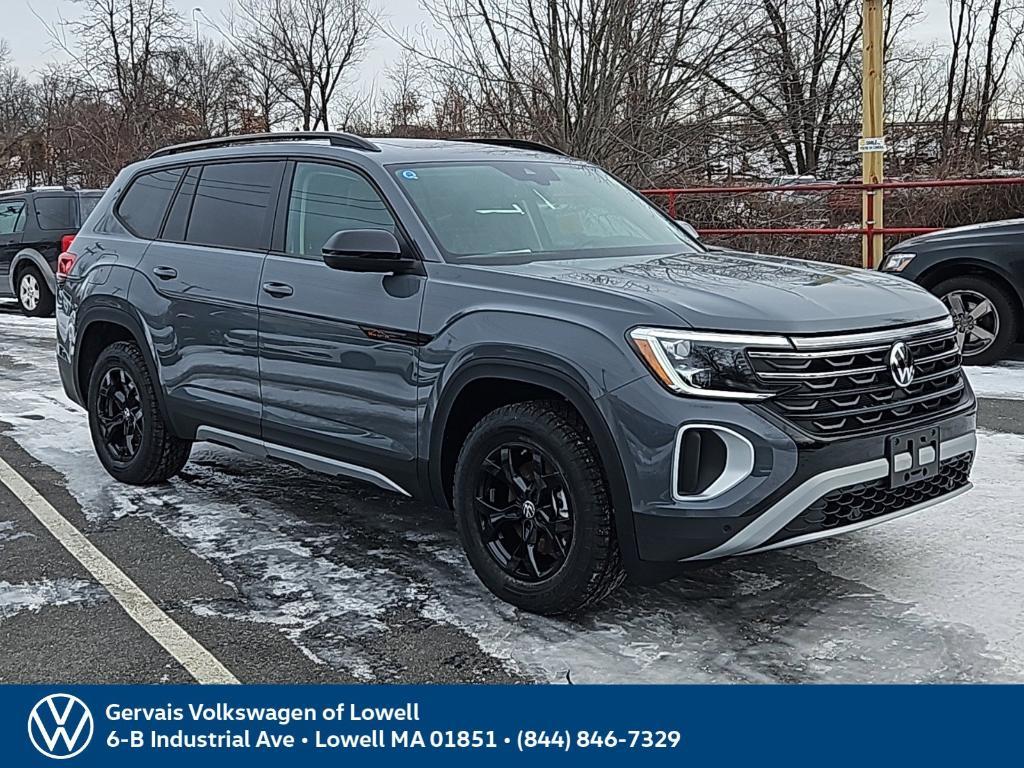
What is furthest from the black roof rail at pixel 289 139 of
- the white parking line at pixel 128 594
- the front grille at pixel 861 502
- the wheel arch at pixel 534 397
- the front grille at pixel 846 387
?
the front grille at pixel 861 502

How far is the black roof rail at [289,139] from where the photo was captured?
16.1 feet

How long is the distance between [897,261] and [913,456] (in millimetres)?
5981

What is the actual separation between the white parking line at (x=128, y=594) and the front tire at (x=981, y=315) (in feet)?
21.9

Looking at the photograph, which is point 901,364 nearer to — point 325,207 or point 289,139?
point 325,207

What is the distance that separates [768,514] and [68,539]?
3.09m

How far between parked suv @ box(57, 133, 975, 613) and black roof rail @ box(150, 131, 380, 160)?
2cm

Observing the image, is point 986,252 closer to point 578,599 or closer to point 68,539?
point 578,599

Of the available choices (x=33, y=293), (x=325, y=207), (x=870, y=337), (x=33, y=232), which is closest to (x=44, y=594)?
(x=325, y=207)

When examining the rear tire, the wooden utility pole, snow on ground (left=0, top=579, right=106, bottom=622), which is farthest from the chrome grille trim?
the rear tire

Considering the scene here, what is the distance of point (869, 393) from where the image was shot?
3.63 meters

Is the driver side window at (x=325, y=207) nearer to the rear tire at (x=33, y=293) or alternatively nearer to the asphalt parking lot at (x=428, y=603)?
the asphalt parking lot at (x=428, y=603)

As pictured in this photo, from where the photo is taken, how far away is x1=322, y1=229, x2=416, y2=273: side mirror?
4270 mm
